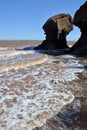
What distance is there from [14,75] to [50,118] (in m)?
7.00

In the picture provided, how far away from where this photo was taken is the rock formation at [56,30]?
137 feet

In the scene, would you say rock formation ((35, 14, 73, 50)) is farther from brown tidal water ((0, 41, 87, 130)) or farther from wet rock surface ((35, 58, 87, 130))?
wet rock surface ((35, 58, 87, 130))

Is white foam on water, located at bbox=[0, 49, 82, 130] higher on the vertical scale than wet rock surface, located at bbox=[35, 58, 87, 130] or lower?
higher

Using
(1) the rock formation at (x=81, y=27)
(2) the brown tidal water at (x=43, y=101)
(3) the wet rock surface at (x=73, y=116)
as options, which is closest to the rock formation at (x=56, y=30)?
(1) the rock formation at (x=81, y=27)

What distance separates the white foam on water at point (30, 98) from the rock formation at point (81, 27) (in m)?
15.7

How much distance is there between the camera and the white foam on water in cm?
856

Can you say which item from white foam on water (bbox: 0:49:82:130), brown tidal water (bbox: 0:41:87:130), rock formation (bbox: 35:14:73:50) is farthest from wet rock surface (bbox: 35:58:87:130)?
rock formation (bbox: 35:14:73:50)

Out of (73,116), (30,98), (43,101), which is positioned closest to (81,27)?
(30,98)

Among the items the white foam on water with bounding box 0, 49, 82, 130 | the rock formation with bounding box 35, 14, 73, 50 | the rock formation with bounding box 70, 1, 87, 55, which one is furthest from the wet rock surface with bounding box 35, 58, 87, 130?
the rock formation with bounding box 35, 14, 73, 50

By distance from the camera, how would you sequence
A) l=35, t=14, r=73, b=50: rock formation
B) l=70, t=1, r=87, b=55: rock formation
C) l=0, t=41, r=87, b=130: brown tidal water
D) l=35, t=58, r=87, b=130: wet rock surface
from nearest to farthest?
l=35, t=58, r=87, b=130: wet rock surface
l=0, t=41, r=87, b=130: brown tidal water
l=70, t=1, r=87, b=55: rock formation
l=35, t=14, r=73, b=50: rock formation

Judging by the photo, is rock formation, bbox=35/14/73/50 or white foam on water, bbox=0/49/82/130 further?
rock formation, bbox=35/14/73/50

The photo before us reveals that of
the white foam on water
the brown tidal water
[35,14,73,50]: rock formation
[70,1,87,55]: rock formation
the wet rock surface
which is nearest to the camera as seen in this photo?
the wet rock surface

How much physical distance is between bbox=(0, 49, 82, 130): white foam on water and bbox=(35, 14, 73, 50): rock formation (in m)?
26.4

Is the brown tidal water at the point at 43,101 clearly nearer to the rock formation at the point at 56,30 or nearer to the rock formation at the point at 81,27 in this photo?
the rock formation at the point at 81,27
